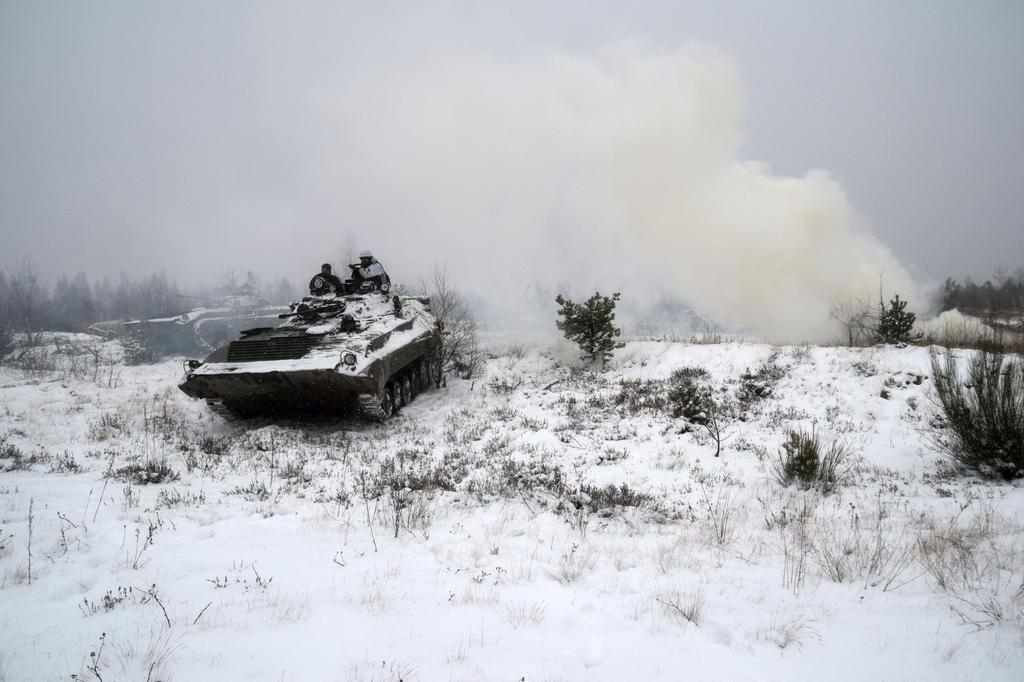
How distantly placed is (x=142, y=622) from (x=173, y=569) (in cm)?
72

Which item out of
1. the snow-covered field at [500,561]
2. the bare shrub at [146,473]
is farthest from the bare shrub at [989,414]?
the bare shrub at [146,473]

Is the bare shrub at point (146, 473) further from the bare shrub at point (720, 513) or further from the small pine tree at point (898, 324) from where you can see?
the small pine tree at point (898, 324)

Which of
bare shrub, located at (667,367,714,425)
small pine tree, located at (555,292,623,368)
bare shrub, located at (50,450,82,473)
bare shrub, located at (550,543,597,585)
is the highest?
small pine tree, located at (555,292,623,368)

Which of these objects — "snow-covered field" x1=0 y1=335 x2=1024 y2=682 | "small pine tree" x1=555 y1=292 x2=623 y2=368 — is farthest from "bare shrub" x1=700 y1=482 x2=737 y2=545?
"small pine tree" x1=555 y1=292 x2=623 y2=368

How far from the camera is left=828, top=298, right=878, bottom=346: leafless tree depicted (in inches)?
781

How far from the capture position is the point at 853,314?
21625 millimetres

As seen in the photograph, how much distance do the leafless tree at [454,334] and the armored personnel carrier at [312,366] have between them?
400 centimetres

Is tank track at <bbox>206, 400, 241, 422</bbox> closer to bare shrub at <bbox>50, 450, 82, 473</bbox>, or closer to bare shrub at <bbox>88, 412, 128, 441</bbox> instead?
bare shrub at <bbox>88, 412, 128, 441</bbox>

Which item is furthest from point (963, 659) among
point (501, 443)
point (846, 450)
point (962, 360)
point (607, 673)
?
point (962, 360)

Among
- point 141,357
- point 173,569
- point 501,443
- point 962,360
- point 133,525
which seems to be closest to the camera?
point 173,569

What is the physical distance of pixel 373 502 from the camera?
489 centimetres

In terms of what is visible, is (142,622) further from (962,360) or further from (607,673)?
(962,360)

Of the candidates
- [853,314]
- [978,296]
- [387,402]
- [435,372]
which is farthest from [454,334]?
[978,296]

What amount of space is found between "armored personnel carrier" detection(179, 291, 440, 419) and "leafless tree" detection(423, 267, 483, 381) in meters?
4.00
